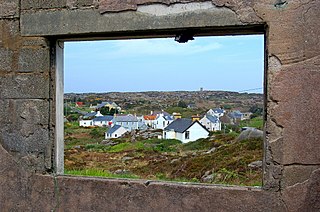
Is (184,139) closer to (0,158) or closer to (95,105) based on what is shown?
(95,105)

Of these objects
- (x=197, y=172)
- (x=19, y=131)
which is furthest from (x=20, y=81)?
(x=197, y=172)

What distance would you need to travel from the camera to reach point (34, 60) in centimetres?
385

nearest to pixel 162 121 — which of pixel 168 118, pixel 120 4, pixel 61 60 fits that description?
pixel 168 118

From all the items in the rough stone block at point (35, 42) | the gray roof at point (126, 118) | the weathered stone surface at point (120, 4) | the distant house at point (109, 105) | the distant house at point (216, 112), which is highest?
the weathered stone surface at point (120, 4)

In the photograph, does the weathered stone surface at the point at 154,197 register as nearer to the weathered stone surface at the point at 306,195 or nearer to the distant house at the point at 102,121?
the weathered stone surface at the point at 306,195

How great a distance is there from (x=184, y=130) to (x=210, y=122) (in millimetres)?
270

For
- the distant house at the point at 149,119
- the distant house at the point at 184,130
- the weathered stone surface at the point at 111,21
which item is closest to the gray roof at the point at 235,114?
the distant house at the point at 184,130

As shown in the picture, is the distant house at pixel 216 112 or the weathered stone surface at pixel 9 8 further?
the distant house at pixel 216 112

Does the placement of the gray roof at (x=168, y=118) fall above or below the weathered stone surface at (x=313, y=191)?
above

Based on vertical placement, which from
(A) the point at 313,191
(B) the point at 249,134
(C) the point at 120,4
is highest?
(C) the point at 120,4

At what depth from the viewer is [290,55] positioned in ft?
10.6

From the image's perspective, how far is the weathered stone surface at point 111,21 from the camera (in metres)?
3.38

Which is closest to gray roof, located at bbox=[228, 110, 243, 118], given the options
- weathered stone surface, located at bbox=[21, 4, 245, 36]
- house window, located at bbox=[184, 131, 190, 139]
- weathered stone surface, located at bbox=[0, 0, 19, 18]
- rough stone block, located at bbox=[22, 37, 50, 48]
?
house window, located at bbox=[184, 131, 190, 139]

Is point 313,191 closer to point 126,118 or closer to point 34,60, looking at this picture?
point 126,118
